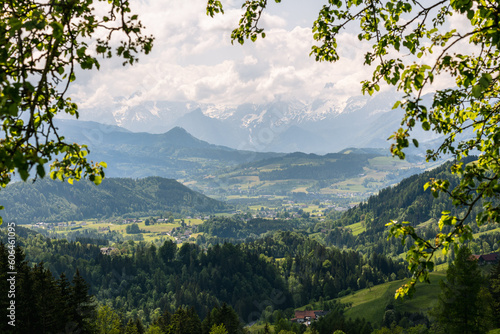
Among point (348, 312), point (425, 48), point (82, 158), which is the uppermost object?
point (425, 48)

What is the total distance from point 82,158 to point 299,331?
98715 mm

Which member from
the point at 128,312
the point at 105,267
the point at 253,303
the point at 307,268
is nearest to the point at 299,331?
the point at 253,303

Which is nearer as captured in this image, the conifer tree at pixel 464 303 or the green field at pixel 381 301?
the conifer tree at pixel 464 303

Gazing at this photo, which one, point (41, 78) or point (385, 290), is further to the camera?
point (385, 290)

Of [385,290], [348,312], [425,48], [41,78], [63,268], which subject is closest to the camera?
[41,78]

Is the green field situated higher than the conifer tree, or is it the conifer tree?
the conifer tree

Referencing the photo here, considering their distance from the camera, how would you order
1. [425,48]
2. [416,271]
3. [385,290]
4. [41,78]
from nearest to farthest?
[41,78] < [416,271] < [425,48] < [385,290]

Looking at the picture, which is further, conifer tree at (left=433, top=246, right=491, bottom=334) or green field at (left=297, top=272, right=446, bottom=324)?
green field at (left=297, top=272, right=446, bottom=324)

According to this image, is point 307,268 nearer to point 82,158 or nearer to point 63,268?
point 63,268

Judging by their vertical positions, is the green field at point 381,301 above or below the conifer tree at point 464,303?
below

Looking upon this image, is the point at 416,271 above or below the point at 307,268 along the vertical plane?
above

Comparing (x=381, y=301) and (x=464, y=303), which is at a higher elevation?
(x=464, y=303)

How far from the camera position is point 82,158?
26.7 ft

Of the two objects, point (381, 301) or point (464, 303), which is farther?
point (381, 301)
